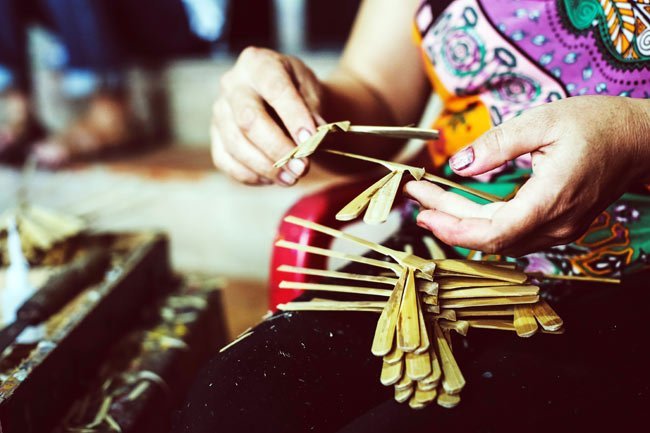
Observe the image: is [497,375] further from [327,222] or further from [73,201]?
[73,201]

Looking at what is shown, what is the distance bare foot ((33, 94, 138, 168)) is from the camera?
236 centimetres

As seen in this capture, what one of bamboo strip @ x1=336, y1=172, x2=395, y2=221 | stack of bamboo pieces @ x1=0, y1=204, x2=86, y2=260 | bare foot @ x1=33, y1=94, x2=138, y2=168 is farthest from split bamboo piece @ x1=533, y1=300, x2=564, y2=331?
bare foot @ x1=33, y1=94, x2=138, y2=168

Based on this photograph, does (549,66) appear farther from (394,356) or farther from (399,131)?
(394,356)

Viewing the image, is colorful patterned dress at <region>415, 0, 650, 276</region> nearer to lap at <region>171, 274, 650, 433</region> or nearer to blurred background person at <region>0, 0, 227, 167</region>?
lap at <region>171, 274, 650, 433</region>

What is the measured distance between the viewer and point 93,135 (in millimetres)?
2443

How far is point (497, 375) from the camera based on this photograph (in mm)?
544

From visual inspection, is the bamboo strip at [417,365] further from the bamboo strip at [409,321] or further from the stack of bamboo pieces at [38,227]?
the stack of bamboo pieces at [38,227]

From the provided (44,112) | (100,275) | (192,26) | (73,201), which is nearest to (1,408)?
(100,275)

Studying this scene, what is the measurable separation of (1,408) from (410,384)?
55 centimetres

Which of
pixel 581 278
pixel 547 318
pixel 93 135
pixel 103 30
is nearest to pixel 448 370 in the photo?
pixel 547 318

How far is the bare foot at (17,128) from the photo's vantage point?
248cm

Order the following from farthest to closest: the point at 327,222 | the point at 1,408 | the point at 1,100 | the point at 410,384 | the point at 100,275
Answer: the point at 1,100
the point at 100,275
the point at 327,222
the point at 1,408
the point at 410,384

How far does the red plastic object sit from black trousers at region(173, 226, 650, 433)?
18 centimetres

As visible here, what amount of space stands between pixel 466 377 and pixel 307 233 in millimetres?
358
